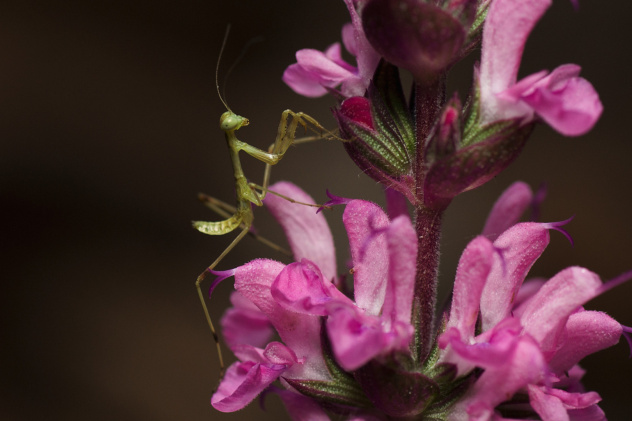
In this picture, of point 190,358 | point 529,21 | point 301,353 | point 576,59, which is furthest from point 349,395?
point 576,59

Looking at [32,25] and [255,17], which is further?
[255,17]

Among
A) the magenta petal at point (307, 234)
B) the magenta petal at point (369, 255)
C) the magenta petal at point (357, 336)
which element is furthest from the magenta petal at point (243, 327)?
the magenta petal at point (357, 336)

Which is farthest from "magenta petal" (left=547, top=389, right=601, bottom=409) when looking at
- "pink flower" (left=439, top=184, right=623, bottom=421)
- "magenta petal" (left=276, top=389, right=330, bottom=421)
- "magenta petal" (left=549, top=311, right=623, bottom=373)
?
"magenta petal" (left=276, top=389, right=330, bottom=421)

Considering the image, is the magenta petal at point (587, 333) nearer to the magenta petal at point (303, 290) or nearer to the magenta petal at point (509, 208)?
the magenta petal at point (509, 208)

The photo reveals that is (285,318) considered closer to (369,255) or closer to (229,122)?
(369,255)

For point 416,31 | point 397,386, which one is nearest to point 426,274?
point 397,386

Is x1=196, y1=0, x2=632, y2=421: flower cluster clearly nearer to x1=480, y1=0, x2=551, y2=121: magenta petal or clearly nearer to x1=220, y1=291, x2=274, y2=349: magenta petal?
x1=480, y1=0, x2=551, y2=121: magenta petal

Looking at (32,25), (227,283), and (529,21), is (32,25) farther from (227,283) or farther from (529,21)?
(529,21)
